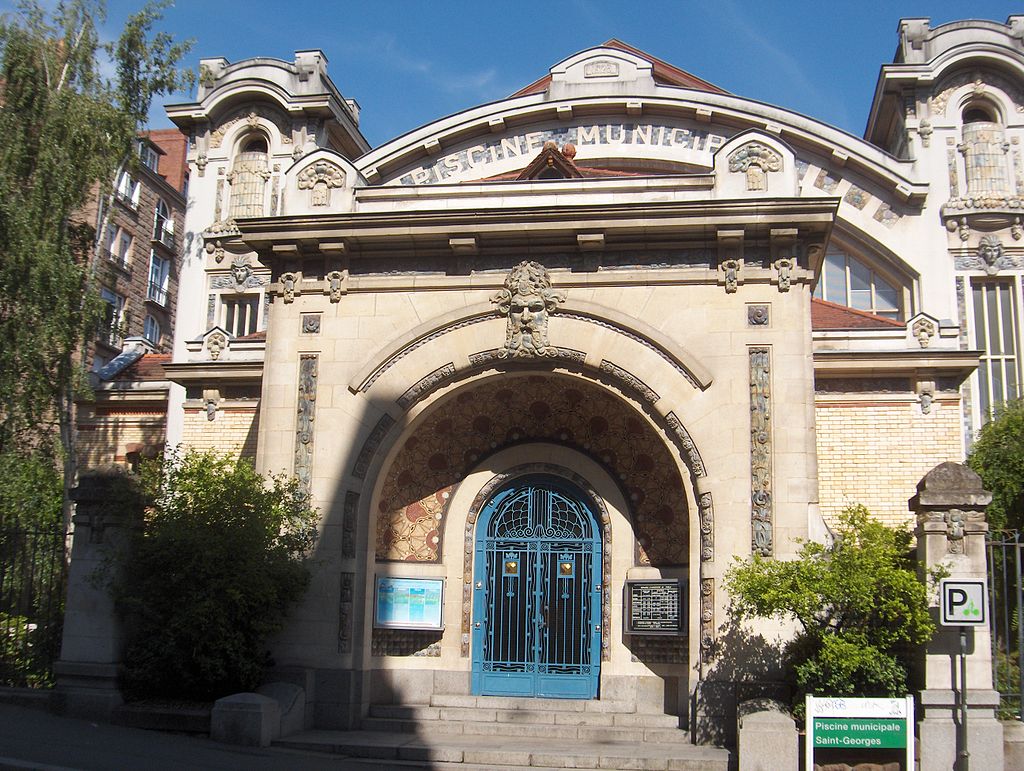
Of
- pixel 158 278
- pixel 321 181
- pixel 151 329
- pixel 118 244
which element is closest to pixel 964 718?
pixel 321 181

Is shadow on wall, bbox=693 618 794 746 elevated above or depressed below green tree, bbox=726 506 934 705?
below

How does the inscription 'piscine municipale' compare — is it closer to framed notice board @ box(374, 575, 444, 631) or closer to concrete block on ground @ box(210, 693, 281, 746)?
framed notice board @ box(374, 575, 444, 631)

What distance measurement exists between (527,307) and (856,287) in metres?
13.1

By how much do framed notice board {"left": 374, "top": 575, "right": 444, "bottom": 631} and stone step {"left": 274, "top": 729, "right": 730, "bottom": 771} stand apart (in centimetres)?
209

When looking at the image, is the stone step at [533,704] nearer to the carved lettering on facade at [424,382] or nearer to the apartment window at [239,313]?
the carved lettering on facade at [424,382]

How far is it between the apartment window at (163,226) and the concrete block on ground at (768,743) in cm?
3647

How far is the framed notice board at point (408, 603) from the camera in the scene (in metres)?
15.7

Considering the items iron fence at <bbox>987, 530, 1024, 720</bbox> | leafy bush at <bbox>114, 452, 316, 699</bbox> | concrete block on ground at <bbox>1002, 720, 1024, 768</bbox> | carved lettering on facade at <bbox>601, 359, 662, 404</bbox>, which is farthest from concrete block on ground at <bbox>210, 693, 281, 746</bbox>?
iron fence at <bbox>987, 530, 1024, 720</bbox>

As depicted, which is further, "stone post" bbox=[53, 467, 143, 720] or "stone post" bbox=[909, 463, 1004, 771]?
"stone post" bbox=[53, 467, 143, 720]

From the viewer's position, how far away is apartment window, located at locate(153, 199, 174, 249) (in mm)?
43000

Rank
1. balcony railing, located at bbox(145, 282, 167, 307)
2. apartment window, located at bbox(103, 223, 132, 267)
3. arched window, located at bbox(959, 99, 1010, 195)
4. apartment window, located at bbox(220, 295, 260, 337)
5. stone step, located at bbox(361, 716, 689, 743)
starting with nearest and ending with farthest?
stone step, located at bbox(361, 716, 689, 743) → arched window, located at bbox(959, 99, 1010, 195) → apartment window, located at bbox(220, 295, 260, 337) → apartment window, located at bbox(103, 223, 132, 267) → balcony railing, located at bbox(145, 282, 167, 307)

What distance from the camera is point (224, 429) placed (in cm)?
2084

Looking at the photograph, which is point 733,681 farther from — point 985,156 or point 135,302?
point 135,302

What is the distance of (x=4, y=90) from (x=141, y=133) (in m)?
3.42
